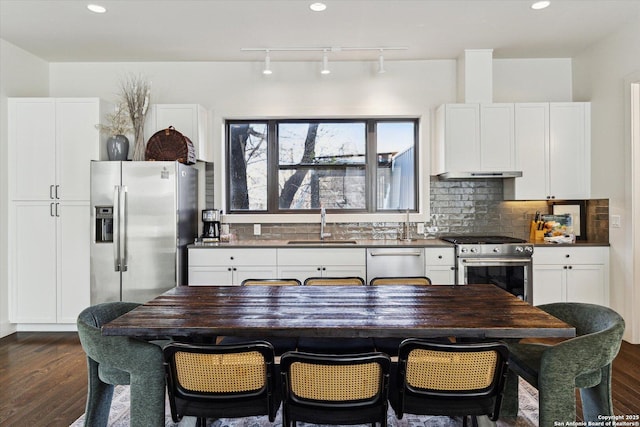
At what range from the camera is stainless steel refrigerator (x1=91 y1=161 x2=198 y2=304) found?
4.07m

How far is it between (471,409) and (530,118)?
3.56m

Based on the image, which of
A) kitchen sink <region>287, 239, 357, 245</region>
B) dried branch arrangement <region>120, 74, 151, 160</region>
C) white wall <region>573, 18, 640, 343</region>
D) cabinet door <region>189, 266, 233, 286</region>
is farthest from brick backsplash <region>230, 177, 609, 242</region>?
dried branch arrangement <region>120, 74, 151, 160</region>

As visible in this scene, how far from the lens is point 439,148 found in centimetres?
458

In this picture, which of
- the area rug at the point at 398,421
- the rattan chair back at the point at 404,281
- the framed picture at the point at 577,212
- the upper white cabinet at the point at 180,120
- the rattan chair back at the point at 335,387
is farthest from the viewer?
the framed picture at the point at 577,212

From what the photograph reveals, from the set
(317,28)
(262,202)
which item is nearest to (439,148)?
(317,28)

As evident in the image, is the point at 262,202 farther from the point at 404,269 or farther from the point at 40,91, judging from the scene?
the point at 40,91

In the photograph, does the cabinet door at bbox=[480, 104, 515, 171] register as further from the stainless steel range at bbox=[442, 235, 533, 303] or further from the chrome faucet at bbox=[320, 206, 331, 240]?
the chrome faucet at bbox=[320, 206, 331, 240]

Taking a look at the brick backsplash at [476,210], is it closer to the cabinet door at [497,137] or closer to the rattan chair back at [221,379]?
the cabinet door at [497,137]

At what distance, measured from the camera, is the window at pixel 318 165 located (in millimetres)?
4965

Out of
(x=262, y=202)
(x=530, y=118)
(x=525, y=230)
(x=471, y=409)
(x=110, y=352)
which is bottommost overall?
(x=471, y=409)

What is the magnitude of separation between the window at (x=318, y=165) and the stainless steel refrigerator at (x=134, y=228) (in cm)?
98

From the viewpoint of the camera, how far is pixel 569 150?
14.6ft

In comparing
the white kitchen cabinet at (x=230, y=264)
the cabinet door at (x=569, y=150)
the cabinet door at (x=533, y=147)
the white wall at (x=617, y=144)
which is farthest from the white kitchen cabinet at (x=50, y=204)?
the white wall at (x=617, y=144)

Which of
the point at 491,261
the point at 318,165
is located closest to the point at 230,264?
the point at 318,165
